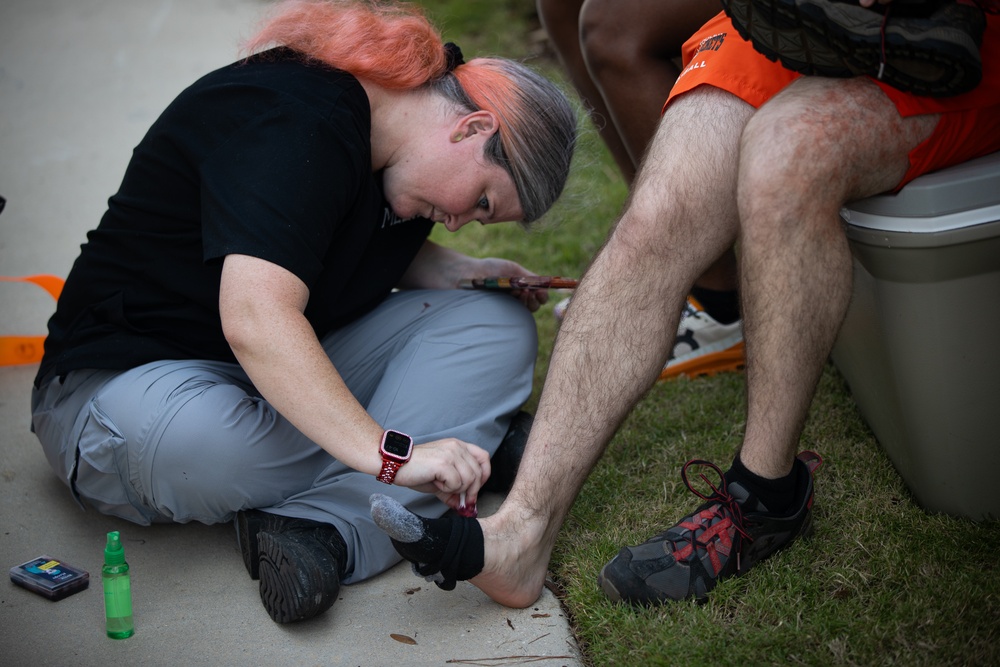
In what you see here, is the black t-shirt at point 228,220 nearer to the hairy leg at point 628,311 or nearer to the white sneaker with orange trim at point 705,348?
the hairy leg at point 628,311

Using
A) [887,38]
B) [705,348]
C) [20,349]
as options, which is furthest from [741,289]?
[20,349]

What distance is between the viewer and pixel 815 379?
1556mm

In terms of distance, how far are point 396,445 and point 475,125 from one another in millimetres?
646

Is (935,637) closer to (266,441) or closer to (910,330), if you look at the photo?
(910,330)

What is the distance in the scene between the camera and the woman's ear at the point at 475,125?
6.06ft

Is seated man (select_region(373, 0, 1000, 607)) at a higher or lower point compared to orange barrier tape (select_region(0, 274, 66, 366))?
higher

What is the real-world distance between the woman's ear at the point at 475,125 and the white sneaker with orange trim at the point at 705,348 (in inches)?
33.1

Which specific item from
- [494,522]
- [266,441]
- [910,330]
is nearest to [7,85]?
[266,441]

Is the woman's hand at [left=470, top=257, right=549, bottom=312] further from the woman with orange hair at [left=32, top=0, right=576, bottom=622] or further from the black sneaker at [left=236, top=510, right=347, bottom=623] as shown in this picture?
the black sneaker at [left=236, top=510, right=347, bottom=623]

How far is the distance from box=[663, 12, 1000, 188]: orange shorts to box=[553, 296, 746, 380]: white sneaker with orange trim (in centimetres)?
84

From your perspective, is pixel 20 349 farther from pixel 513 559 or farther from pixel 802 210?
pixel 802 210

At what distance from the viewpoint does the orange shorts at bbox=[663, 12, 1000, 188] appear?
5.01ft

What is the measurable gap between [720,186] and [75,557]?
4.55 feet

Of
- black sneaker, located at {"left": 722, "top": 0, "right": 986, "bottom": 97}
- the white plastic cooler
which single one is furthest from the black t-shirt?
the white plastic cooler
